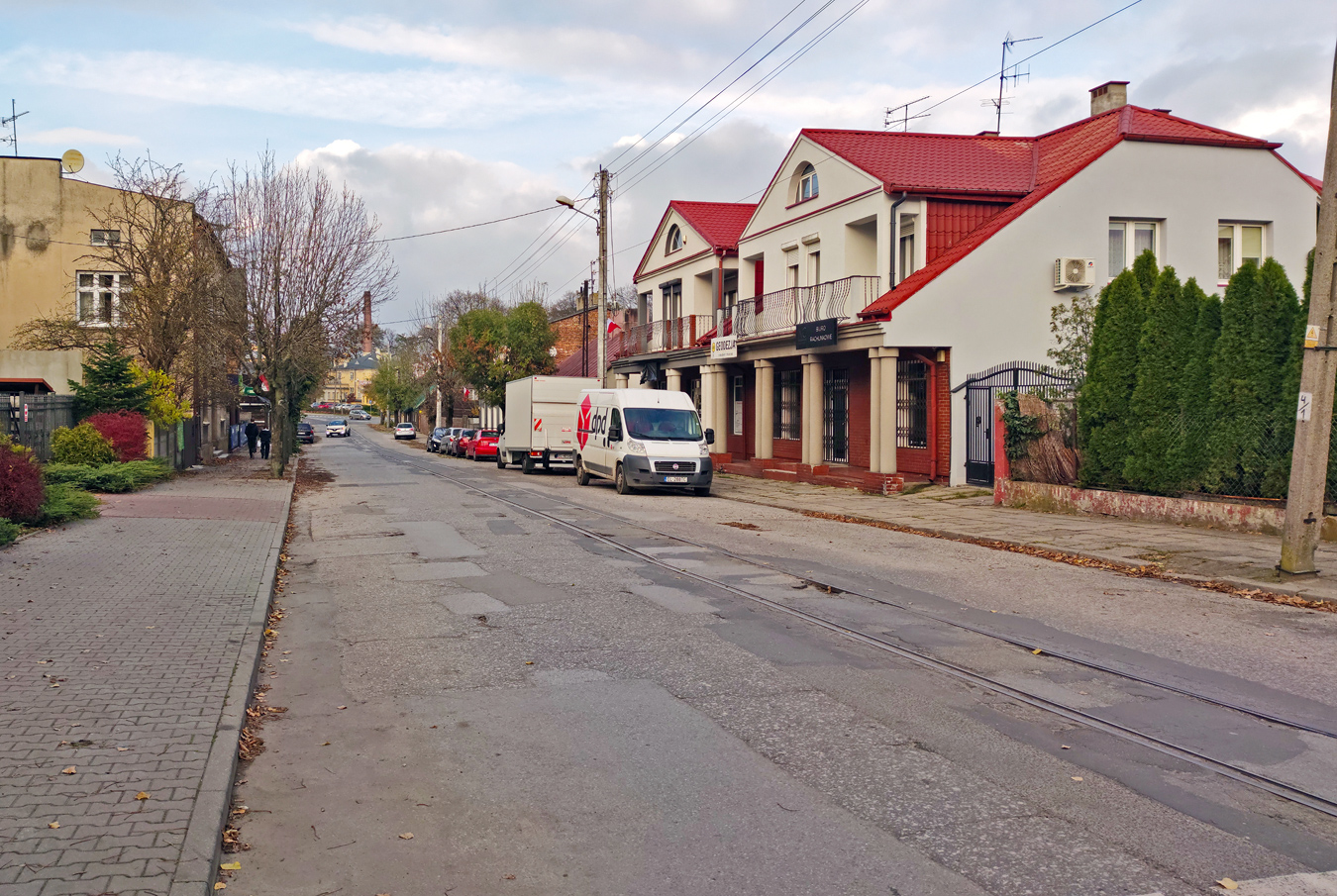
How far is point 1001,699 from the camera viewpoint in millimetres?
6402

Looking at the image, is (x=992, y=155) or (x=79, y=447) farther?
(x=992, y=155)

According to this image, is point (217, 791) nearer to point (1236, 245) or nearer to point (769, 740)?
point (769, 740)

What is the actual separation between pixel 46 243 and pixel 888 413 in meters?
26.9

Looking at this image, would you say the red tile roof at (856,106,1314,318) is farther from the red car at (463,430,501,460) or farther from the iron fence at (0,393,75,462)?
the red car at (463,430,501,460)

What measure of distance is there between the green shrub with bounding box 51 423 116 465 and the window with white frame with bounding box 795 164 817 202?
695 inches

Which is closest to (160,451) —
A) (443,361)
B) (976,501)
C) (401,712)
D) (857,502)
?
Result: (857,502)

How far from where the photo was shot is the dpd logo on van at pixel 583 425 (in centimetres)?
2666

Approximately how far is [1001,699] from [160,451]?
2818 cm

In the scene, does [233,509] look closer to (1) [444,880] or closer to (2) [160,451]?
(2) [160,451]

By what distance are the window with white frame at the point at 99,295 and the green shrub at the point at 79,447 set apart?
901 centimetres

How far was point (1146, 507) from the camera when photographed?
15.8m

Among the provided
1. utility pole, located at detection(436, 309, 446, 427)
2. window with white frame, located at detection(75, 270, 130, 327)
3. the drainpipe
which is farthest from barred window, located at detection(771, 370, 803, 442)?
utility pole, located at detection(436, 309, 446, 427)

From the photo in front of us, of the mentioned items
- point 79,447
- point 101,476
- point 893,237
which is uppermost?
point 893,237

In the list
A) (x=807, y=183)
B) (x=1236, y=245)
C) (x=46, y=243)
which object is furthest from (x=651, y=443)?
(x=46, y=243)
